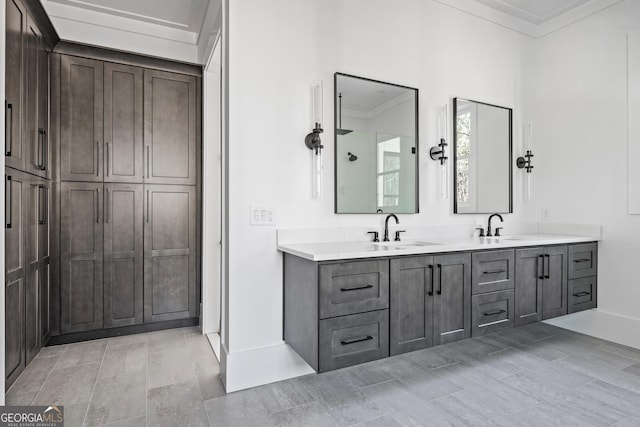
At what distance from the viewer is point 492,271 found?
2.49 metres

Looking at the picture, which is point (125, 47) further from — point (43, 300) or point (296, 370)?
point (296, 370)

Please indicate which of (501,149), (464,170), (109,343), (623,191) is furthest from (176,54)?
(623,191)

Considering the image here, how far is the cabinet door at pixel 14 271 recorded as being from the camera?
2033mm

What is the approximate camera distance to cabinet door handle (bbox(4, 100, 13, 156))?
2.02 meters

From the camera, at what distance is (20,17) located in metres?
2.24

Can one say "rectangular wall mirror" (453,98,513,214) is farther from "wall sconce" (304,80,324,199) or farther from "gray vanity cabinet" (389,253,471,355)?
"wall sconce" (304,80,324,199)

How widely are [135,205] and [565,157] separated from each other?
13.2 feet

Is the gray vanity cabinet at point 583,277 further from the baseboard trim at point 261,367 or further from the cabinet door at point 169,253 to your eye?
the cabinet door at point 169,253

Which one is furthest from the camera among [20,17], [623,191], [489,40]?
[489,40]

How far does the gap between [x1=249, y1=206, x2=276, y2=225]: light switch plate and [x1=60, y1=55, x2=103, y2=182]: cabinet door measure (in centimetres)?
167

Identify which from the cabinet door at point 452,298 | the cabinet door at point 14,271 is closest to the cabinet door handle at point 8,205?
the cabinet door at point 14,271

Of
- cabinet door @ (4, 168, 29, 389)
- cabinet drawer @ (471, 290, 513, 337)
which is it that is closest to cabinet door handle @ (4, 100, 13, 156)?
cabinet door @ (4, 168, 29, 389)

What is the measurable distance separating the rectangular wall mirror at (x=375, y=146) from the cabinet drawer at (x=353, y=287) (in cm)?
65

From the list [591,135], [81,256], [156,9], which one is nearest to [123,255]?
[81,256]
